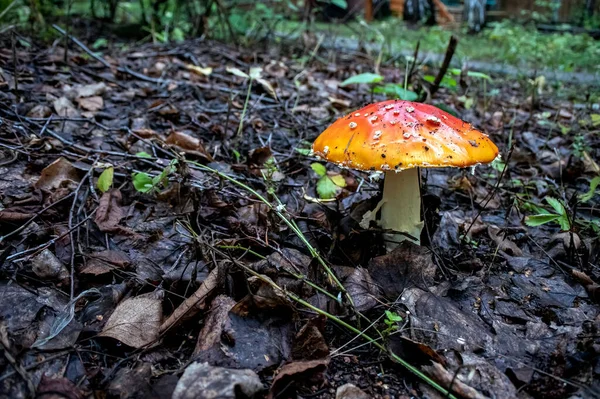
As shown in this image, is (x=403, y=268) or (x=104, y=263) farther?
(x=403, y=268)

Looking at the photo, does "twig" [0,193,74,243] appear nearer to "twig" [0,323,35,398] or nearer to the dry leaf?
"twig" [0,323,35,398]

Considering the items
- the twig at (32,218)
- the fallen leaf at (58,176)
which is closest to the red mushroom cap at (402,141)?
the twig at (32,218)

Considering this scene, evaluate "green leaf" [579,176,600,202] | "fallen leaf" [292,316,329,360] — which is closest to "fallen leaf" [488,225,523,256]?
"green leaf" [579,176,600,202]

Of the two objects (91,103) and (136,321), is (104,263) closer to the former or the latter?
(136,321)

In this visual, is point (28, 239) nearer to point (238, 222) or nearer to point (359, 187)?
point (238, 222)

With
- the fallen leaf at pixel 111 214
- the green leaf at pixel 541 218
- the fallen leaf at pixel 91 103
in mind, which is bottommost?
the fallen leaf at pixel 111 214

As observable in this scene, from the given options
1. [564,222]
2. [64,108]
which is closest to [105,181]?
[64,108]

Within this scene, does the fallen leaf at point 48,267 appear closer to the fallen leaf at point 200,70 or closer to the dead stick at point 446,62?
the dead stick at point 446,62
